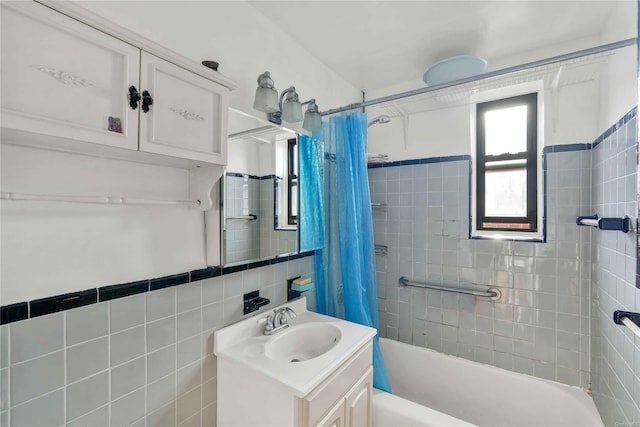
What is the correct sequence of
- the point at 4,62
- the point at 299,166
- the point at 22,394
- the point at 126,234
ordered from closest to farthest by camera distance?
the point at 4,62, the point at 22,394, the point at 126,234, the point at 299,166

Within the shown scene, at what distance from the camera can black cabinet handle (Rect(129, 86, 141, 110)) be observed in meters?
0.78

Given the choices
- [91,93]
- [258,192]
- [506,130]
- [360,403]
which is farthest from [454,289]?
[91,93]

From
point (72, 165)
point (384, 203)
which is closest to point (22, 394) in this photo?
point (72, 165)

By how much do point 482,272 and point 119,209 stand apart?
212 cm

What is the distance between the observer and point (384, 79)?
2178mm

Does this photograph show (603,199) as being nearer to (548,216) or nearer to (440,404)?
(548,216)

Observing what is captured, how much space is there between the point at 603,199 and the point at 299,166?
1657 mm

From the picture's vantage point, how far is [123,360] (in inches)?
36.5

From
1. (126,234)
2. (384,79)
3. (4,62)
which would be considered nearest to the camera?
(4,62)

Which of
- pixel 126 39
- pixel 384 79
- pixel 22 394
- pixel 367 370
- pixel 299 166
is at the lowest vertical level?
pixel 367 370

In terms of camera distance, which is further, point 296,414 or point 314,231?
point 314,231

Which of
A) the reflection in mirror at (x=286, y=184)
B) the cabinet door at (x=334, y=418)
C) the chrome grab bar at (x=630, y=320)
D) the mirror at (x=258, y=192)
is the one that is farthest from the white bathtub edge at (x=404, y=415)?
the reflection in mirror at (x=286, y=184)

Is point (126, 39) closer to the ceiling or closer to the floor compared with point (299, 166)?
closer to the ceiling

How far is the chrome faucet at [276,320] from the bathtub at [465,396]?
0.65 m
